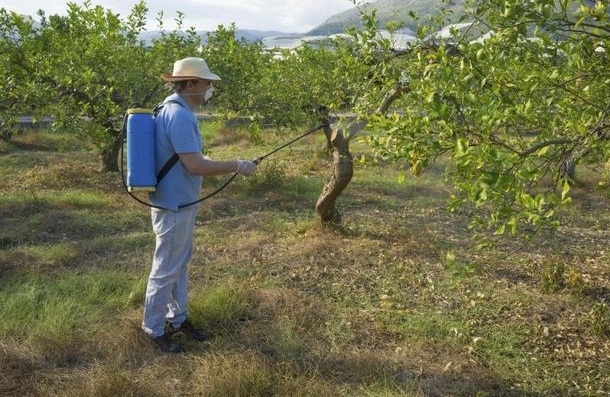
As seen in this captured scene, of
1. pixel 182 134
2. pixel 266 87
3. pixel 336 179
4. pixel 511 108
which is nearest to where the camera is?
pixel 511 108

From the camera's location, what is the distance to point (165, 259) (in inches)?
156

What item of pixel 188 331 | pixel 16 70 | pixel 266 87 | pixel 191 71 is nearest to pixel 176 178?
pixel 191 71

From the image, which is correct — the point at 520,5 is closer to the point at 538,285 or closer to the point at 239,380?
the point at 239,380

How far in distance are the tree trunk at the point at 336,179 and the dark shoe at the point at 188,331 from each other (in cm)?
335

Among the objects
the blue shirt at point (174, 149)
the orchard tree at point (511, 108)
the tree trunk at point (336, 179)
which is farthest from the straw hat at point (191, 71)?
the tree trunk at point (336, 179)

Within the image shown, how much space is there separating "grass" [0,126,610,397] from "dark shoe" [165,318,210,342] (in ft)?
0.40

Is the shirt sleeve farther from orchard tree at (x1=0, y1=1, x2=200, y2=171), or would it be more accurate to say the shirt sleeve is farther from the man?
orchard tree at (x1=0, y1=1, x2=200, y2=171)

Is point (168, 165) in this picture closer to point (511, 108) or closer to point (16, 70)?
point (511, 108)

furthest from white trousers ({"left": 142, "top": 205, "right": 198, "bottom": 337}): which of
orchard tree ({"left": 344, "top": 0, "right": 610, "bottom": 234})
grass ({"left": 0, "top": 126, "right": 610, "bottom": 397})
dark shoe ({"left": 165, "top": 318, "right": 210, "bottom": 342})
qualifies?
orchard tree ({"left": 344, "top": 0, "right": 610, "bottom": 234})

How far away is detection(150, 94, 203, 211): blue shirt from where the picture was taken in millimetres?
3795

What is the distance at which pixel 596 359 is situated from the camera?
14.1 ft

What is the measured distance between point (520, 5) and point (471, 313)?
10.5 ft

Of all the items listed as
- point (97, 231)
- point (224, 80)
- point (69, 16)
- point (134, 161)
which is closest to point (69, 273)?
point (97, 231)

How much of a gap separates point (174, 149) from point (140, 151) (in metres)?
0.23
